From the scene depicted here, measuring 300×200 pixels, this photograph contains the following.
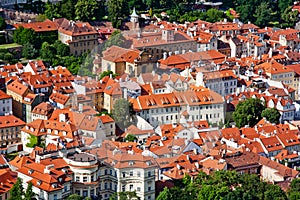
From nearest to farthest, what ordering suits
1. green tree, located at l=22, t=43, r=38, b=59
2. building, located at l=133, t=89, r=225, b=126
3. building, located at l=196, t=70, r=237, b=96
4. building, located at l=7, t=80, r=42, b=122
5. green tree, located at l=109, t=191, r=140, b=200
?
green tree, located at l=109, t=191, r=140, b=200 → building, located at l=133, t=89, r=225, b=126 → building, located at l=196, t=70, r=237, b=96 → building, located at l=7, t=80, r=42, b=122 → green tree, located at l=22, t=43, r=38, b=59

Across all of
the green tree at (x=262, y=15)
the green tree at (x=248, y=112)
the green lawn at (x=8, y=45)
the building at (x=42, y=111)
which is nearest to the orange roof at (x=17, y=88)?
the building at (x=42, y=111)

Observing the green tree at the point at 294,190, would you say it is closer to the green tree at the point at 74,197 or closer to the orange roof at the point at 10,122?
the green tree at the point at 74,197

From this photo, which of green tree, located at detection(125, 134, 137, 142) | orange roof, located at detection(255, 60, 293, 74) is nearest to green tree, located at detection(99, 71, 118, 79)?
green tree, located at detection(125, 134, 137, 142)

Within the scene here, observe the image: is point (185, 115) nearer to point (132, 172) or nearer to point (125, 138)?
point (125, 138)

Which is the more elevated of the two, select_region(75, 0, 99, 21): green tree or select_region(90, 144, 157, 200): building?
select_region(75, 0, 99, 21): green tree

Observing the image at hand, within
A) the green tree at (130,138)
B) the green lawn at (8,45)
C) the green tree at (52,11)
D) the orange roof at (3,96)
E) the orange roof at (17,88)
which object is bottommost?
the green tree at (130,138)

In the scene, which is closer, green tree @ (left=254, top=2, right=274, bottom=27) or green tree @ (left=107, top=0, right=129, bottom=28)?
green tree @ (left=107, top=0, right=129, bottom=28)

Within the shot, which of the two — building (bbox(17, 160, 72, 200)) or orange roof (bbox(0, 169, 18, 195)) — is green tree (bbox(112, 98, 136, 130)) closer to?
orange roof (bbox(0, 169, 18, 195))
